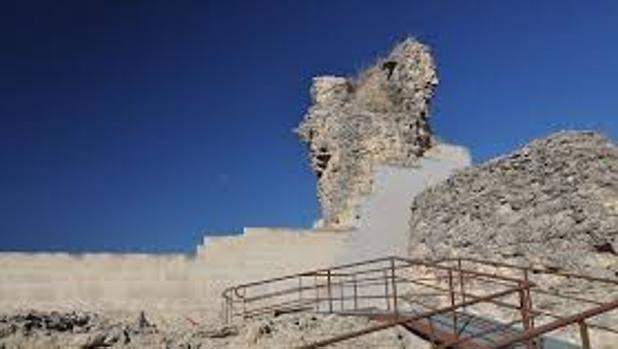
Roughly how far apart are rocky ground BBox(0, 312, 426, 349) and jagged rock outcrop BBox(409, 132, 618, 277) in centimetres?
366

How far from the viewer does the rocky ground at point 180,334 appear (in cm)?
1023

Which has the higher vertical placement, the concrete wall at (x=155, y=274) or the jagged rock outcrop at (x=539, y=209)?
the jagged rock outcrop at (x=539, y=209)

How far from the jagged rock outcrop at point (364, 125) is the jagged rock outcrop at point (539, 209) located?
2.33m

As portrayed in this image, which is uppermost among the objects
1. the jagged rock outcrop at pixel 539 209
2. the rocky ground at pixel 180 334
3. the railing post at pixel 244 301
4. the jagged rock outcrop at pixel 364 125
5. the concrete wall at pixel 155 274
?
the jagged rock outcrop at pixel 364 125

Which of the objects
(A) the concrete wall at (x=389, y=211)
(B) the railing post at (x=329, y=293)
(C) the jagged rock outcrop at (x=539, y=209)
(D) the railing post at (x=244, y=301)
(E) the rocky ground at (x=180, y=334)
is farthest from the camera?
(A) the concrete wall at (x=389, y=211)

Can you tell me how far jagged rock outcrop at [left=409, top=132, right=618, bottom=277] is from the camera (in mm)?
13781

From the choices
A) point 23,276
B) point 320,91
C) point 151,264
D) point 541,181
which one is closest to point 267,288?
point 151,264

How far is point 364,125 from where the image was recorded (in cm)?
1970

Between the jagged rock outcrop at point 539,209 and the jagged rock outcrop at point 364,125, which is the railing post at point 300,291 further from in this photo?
the jagged rock outcrop at point 364,125

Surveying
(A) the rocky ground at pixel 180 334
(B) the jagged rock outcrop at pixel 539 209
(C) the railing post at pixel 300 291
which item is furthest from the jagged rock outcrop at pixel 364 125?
(A) the rocky ground at pixel 180 334

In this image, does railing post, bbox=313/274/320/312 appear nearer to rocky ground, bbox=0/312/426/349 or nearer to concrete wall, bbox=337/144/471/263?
concrete wall, bbox=337/144/471/263

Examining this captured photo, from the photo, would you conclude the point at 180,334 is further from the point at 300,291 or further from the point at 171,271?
the point at 300,291

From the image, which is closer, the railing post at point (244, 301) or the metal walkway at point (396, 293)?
the metal walkway at point (396, 293)

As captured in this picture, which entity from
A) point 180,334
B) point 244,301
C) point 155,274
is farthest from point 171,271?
point 180,334
